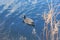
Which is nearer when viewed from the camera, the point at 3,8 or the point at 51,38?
the point at 51,38

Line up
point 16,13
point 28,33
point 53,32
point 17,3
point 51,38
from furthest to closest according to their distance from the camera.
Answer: point 17,3
point 16,13
point 28,33
point 51,38
point 53,32

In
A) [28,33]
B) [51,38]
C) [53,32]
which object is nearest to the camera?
[53,32]

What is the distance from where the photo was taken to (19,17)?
4.11 m

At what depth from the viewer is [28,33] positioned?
139 inches

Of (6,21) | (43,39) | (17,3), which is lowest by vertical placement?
(43,39)

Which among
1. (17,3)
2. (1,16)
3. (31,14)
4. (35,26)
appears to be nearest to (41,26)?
(35,26)

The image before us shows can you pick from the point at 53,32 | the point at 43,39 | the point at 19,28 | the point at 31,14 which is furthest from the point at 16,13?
the point at 53,32

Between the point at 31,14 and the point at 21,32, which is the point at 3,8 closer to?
the point at 31,14

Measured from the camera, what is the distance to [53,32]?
2891 millimetres

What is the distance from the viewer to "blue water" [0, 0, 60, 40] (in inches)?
138

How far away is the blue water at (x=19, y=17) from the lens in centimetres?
351

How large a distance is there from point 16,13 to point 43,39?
1.26 metres

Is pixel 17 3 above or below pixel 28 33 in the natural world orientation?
above

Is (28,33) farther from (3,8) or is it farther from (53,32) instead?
(3,8)
